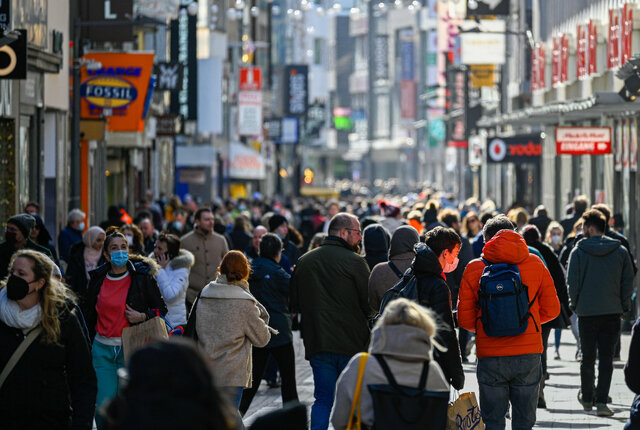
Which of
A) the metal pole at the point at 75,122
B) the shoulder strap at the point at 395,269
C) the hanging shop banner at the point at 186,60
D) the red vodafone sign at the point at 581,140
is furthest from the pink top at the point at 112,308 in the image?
the hanging shop banner at the point at 186,60

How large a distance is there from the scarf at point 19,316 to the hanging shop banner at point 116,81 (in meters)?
18.5

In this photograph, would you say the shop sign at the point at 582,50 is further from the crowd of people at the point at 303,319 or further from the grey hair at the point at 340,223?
the grey hair at the point at 340,223

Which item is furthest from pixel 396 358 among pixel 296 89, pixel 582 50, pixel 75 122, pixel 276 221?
pixel 296 89

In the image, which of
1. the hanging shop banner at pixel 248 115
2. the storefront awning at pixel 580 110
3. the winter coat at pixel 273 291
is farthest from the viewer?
the hanging shop banner at pixel 248 115

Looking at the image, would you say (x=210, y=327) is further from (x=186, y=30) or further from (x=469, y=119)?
(x=469, y=119)

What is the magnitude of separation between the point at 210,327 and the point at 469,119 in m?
46.1

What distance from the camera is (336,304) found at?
10547mm

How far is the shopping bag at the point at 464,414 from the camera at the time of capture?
8.07m

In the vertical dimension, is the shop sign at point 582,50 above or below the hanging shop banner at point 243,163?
above

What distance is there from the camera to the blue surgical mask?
392 inches

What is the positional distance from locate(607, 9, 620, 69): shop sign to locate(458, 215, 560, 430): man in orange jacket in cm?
1766

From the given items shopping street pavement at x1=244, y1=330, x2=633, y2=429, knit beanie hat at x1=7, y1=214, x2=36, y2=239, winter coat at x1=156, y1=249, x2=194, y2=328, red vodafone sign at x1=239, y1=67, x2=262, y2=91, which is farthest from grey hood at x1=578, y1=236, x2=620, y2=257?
red vodafone sign at x1=239, y1=67, x2=262, y2=91

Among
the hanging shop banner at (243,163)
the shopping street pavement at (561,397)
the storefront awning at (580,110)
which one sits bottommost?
the shopping street pavement at (561,397)

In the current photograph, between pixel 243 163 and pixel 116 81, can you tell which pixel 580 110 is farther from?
pixel 243 163
